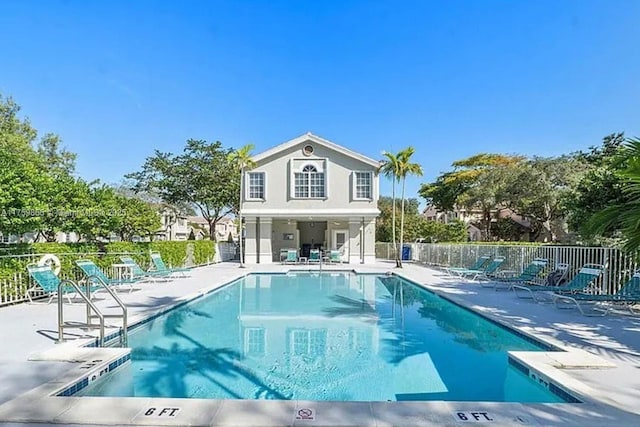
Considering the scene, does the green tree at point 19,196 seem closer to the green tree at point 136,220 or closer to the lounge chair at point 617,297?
the green tree at point 136,220

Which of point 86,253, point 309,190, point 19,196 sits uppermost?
point 309,190

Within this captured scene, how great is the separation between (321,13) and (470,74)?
8200 millimetres

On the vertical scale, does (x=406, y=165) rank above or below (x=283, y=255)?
above

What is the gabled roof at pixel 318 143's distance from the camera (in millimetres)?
25500

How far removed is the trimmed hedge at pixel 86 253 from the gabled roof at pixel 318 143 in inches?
309

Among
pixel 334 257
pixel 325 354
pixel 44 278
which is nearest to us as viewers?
pixel 325 354

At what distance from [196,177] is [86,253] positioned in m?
23.4

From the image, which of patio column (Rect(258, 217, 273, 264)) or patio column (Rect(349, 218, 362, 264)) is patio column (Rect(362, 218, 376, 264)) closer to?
patio column (Rect(349, 218, 362, 264))

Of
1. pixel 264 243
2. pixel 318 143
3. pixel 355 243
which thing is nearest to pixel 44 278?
pixel 264 243

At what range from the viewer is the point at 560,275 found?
1220 cm

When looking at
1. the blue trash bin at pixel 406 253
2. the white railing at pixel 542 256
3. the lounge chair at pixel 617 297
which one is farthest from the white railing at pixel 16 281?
the blue trash bin at pixel 406 253

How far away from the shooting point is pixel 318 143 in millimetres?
25766

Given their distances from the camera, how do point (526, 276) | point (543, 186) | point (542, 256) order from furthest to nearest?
1. point (543, 186)
2. point (542, 256)
3. point (526, 276)

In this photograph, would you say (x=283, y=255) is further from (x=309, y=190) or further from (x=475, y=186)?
(x=475, y=186)
